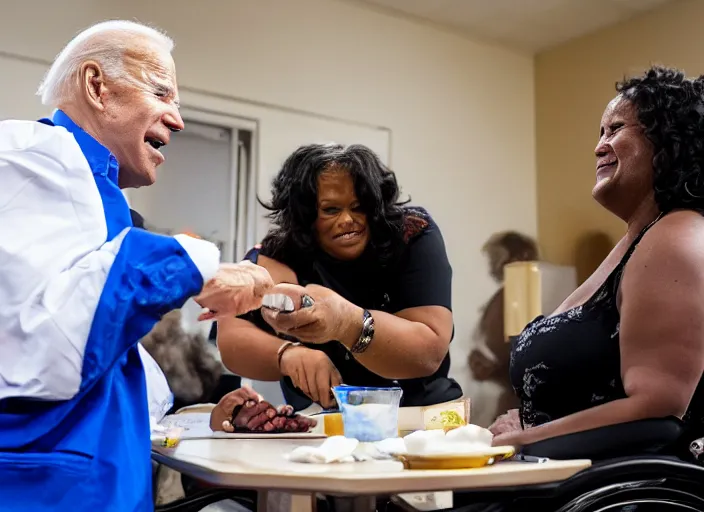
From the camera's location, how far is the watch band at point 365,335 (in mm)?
1596

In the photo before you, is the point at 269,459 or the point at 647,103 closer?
the point at 269,459

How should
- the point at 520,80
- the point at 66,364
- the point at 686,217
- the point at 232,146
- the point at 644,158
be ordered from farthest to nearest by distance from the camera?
the point at 520,80 → the point at 232,146 → the point at 644,158 → the point at 686,217 → the point at 66,364

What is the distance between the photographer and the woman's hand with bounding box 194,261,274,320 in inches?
38.2

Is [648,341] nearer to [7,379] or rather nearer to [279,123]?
[7,379]

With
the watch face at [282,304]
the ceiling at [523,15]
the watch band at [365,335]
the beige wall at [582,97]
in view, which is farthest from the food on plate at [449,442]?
the ceiling at [523,15]

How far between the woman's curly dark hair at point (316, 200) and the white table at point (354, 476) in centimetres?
87

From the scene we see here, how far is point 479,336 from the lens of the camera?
4.14 metres

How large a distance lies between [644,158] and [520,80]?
3.28 meters

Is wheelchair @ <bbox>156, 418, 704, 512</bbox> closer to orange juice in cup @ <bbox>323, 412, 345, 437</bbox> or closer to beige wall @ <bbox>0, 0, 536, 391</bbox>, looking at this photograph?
orange juice in cup @ <bbox>323, 412, 345, 437</bbox>

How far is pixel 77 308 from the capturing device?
2.79ft

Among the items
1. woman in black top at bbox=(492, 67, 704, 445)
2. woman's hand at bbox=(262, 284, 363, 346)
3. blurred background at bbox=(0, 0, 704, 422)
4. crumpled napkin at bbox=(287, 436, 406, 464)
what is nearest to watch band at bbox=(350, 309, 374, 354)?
woman's hand at bbox=(262, 284, 363, 346)

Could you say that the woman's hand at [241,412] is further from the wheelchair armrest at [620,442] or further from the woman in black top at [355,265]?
the wheelchair armrest at [620,442]

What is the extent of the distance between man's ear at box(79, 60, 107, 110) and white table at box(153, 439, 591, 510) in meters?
0.55

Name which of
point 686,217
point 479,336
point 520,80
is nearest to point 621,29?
point 520,80
